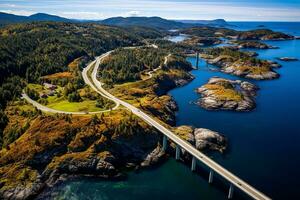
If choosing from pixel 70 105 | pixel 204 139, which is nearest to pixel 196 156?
pixel 204 139

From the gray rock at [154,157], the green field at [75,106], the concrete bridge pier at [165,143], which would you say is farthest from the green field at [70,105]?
the gray rock at [154,157]

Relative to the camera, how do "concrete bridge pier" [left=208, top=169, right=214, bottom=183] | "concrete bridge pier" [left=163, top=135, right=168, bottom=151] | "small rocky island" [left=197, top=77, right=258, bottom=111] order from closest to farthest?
"concrete bridge pier" [left=208, top=169, right=214, bottom=183], "concrete bridge pier" [left=163, top=135, right=168, bottom=151], "small rocky island" [left=197, top=77, right=258, bottom=111]

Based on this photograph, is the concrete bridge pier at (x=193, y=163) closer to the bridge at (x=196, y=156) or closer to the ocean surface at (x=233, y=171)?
the bridge at (x=196, y=156)

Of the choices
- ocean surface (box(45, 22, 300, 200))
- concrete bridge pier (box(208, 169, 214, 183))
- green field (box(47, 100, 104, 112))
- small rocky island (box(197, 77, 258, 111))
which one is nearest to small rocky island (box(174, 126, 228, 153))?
ocean surface (box(45, 22, 300, 200))

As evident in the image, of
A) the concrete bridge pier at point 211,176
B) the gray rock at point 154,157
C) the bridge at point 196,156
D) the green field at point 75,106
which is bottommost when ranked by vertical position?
the gray rock at point 154,157

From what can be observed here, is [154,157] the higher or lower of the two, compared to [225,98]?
lower

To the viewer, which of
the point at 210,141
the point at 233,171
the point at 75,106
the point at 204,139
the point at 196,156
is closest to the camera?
the point at 196,156

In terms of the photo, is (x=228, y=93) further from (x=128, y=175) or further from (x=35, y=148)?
(x=35, y=148)

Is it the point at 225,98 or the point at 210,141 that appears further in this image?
the point at 225,98

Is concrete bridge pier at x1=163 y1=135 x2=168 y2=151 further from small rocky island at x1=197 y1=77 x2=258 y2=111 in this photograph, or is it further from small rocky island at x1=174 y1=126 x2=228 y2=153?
small rocky island at x1=197 y1=77 x2=258 y2=111

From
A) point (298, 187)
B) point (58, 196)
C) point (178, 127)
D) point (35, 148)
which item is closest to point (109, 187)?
point (58, 196)

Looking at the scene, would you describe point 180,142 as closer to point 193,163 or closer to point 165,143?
point 165,143
